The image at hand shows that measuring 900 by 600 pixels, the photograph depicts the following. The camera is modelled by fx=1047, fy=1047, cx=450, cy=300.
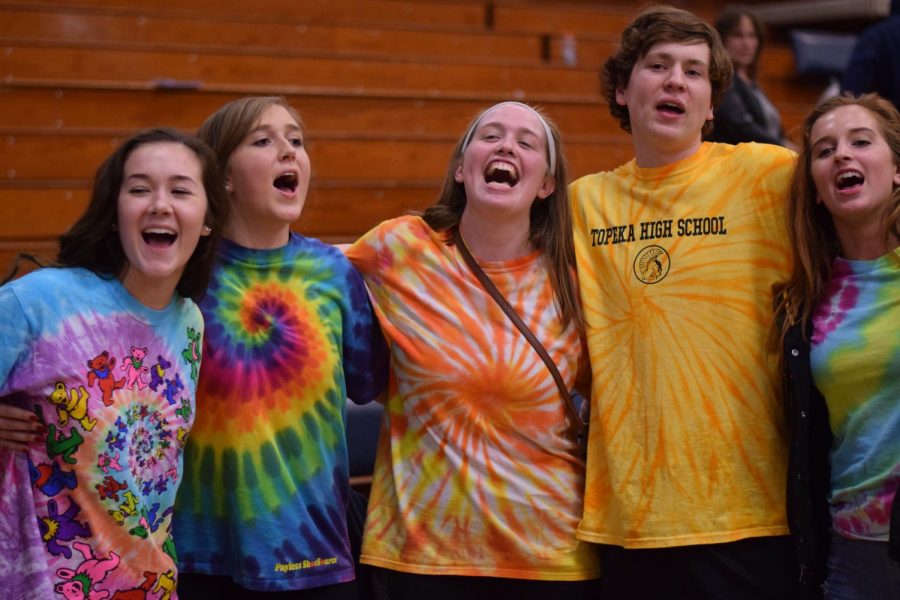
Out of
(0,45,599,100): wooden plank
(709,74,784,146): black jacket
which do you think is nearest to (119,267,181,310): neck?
(709,74,784,146): black jacket

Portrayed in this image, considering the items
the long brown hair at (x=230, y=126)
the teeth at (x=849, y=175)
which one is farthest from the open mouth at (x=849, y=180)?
the long brown hair at (x=230, y=126)

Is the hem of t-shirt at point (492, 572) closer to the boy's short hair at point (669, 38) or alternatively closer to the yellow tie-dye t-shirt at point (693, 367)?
the yellow tie-dye t-shirt at point (693, 367)

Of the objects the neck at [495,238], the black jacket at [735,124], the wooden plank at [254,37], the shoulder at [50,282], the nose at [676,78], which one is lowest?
the shoulder at [50,282]

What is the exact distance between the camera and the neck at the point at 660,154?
2.27m

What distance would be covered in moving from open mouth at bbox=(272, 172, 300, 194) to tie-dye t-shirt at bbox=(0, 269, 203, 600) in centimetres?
45

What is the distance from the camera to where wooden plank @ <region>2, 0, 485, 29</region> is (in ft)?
17.0

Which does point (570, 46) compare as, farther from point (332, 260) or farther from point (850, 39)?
point (332, 260)

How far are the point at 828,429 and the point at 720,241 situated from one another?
0.44 meters

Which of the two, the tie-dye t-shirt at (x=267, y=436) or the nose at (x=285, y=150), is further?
the nose at (x=285, y=150)

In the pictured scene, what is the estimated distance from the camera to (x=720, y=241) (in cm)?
216

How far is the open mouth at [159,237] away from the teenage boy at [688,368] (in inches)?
34.4

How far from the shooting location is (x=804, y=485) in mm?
2051

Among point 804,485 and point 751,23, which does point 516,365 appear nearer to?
point 804,485

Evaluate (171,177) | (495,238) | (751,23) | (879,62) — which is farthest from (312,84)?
(171,177)
